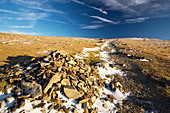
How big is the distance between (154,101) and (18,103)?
887 inches

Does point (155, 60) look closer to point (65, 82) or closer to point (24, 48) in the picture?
point (65, 82)

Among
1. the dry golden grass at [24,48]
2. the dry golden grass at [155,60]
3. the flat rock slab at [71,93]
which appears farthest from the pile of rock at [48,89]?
the dry golden grass at [155,60]

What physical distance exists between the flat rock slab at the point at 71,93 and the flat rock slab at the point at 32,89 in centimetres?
391

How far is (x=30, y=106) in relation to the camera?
957 cm

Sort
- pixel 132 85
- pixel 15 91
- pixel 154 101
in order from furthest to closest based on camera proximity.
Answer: pixel 132 85, pixel 154 101, pixel 15 91

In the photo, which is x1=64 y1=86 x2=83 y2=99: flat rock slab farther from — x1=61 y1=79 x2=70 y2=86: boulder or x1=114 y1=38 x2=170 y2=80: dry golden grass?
x1=114 y1=38 x2=170 y2=80: dry golden grass

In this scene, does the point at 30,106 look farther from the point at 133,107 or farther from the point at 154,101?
the point at 154,101

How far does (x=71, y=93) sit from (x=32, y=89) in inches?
237

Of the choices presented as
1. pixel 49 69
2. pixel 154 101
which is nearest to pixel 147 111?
pixel 154 101

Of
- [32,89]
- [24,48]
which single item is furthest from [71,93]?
[24,48]

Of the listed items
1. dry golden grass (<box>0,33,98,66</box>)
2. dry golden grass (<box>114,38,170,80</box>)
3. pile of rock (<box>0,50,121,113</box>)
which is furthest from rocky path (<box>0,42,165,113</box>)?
dry golden grass (<box>0,33,98,66</box>)

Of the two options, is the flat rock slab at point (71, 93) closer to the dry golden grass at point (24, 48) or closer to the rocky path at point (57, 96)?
the rocky path at point (57, 96)

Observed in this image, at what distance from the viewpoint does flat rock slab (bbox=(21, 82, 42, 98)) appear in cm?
1062

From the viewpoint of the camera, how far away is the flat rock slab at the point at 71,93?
12389 millimetres
